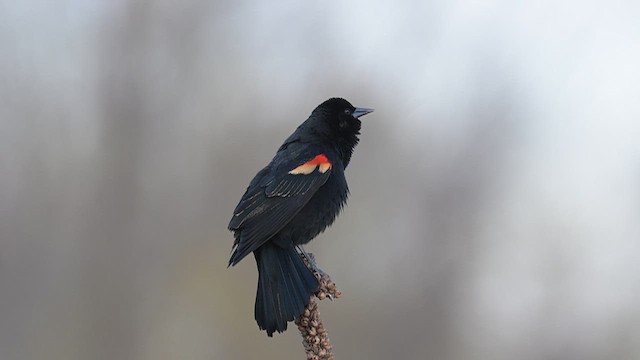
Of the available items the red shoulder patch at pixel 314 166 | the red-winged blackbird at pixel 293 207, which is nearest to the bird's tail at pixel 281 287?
the red-winged blackbird at pixel 293 207

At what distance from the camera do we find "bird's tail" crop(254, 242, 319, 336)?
5.51ft

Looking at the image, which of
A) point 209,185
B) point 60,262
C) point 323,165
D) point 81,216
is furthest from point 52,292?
point 323,165

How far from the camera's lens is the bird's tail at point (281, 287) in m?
1.68

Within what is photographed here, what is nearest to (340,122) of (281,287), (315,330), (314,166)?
(314,166)

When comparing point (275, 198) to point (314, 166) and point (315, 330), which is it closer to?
point (314, 166)

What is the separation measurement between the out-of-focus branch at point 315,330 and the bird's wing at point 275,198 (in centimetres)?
18

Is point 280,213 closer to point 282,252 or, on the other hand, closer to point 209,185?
point 282,252

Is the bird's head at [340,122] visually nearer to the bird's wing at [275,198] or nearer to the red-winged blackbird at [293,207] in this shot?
the red-winged blackbird at [293,207]

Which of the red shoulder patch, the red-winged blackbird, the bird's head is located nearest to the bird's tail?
the red-winged blackbird

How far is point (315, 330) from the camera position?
1.56m

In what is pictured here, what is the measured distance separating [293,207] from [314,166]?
16 centimetres

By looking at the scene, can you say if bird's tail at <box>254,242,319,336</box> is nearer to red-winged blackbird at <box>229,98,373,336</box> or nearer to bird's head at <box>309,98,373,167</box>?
red-winged blackbird at <box>229,98,373,336</box>

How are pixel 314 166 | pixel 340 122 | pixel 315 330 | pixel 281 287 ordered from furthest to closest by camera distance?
pixel 340 122 < pixel 314 166 < pixel 281 287 < pixel 315 330

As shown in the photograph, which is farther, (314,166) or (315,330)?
(314,166)
